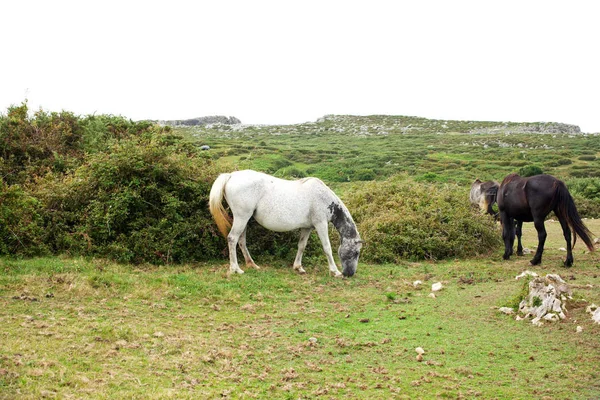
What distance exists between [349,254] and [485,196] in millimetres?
7447

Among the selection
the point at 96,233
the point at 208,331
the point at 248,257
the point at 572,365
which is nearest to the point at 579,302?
the point at 572,365

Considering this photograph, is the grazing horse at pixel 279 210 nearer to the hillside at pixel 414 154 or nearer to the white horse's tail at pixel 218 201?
the white horse's tail at pixel 218 201

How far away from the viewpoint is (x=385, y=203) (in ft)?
49.3

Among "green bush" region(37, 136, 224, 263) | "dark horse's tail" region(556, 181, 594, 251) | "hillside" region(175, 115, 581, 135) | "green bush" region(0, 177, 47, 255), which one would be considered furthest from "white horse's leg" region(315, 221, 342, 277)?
"hillside" region(175, 115, 581, 135)

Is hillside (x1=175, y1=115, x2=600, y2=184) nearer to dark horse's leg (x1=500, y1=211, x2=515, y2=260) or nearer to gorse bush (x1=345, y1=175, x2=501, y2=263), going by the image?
gorse bush (x1=345, y1=175, x2=501, y2=263)

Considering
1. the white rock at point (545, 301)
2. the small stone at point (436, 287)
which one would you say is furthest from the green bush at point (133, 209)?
the white rock at point (545, 301)

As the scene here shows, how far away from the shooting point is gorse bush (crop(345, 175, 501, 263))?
1309 centimetres

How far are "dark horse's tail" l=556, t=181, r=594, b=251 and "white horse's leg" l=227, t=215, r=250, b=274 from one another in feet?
24.0

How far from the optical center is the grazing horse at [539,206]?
37.4 feet

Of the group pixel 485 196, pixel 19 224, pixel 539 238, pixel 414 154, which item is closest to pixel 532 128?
pixel 414 154

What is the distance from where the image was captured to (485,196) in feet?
53.1

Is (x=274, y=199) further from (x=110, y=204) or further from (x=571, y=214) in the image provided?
(x=571, y=214)

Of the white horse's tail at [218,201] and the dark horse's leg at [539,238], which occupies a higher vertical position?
the white horse's tail at [218,201]

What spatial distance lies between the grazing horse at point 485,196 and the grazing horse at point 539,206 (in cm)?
287
